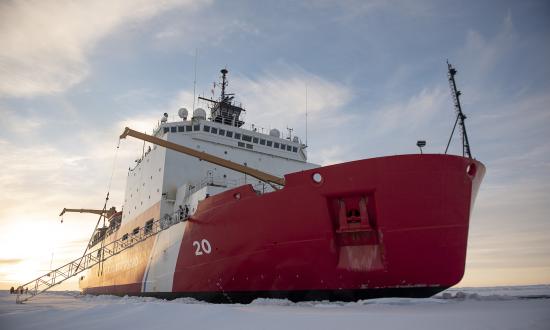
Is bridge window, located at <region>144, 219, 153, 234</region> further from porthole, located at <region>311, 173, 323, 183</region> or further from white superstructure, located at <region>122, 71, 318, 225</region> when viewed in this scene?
porthole, located at <region>311, 173, 323, 183</region>

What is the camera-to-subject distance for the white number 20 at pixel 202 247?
10.3 metres

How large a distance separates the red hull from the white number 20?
1.30 meters

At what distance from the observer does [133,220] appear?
1894 centimetres

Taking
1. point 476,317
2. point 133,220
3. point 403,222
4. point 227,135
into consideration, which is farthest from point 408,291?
point 133,220

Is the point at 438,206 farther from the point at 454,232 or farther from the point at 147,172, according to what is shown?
the point at 147,172

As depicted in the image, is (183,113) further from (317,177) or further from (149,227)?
(317,177)

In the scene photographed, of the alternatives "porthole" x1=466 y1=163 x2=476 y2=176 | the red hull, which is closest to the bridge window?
the red hull

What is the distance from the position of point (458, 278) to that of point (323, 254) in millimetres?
2946

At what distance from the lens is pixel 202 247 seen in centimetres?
1061

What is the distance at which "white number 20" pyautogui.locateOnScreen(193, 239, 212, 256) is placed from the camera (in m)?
10.3

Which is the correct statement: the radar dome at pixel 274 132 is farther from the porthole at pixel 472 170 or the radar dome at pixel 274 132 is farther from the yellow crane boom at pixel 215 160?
the porthole at pixel 472 170

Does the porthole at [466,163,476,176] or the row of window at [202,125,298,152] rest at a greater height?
the row of window at [202,125,298,152]

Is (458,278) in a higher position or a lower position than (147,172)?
lower

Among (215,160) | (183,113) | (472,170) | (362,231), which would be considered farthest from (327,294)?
(183,113)
